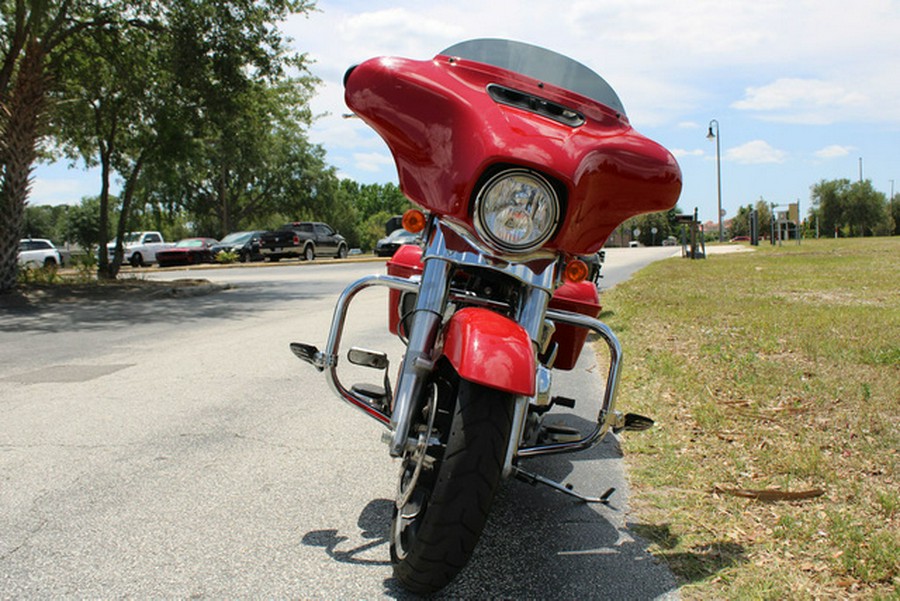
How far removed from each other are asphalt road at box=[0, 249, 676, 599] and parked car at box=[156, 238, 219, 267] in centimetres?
2863

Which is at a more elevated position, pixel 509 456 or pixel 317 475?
pixel 509 456

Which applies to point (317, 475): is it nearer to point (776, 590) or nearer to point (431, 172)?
point (431, 172)

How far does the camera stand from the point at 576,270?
3254mm

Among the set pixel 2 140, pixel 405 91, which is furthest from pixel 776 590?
pixel 2 140

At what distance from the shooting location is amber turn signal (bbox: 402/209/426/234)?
339cm

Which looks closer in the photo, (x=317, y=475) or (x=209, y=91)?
(x=317, y=475)

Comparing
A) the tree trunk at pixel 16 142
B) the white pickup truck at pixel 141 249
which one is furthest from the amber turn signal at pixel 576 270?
the white pickup truck at pixel 141 249

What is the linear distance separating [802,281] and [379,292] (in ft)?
28.0

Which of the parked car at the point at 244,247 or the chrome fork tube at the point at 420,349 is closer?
the chrome fork tube at the point at 420,349

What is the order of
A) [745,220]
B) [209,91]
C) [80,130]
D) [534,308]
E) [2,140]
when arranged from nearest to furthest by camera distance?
[534,308] → [2,140] → [209,91] → [80,130] → [745,220]

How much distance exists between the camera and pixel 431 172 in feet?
10.5

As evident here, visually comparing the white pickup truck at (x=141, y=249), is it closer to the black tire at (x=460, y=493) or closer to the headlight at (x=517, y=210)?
the headlight at (x=517, y=210)

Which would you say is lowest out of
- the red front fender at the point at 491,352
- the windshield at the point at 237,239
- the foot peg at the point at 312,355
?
the foot peg at the point at 312,355

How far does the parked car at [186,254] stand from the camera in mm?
34391
